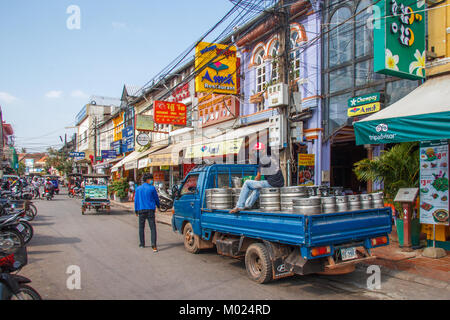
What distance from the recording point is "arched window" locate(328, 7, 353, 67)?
36.7 ft

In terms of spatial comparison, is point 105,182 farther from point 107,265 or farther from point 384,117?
point 384,117

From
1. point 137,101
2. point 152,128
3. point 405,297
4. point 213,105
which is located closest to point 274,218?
point 405,297

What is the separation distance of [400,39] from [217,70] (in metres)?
8.97

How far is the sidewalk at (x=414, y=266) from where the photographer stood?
573cm

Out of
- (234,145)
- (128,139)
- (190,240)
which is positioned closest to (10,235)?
(190,240)

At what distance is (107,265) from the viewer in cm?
682

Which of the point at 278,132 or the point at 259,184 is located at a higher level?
the point at 278,132

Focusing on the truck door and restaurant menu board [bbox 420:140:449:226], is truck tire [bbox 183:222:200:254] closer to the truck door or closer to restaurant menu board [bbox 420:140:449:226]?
the truck door

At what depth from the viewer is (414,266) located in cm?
652

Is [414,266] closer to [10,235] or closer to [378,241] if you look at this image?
[378,241]

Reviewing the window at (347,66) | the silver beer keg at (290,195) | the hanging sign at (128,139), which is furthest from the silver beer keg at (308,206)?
the hanging sign at (128,139)

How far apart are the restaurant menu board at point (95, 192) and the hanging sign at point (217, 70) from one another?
6683 mm

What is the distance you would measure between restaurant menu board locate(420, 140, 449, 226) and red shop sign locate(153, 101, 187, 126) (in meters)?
14.2

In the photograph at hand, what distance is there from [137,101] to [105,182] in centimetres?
1384
